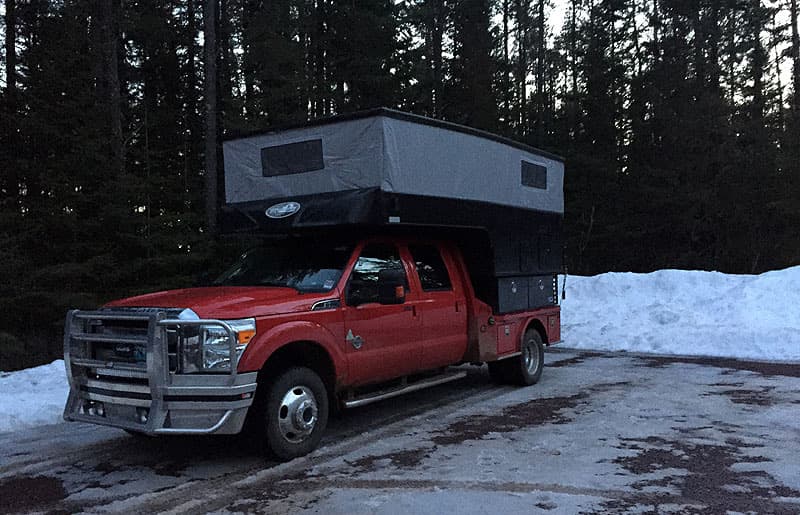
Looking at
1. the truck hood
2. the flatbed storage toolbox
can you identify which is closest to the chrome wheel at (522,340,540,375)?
the flatbed storage toolbox

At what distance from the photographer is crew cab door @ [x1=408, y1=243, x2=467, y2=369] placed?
23.5ft

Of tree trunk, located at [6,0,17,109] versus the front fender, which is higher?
tree trunk, located at [6,0,17,109]

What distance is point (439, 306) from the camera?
7.39 meters

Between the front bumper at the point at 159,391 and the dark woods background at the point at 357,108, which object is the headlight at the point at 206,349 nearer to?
the front bumper at the point at 159,391

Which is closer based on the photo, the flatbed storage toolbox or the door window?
the door window

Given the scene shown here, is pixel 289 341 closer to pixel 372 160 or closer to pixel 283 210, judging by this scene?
pixel 283 210

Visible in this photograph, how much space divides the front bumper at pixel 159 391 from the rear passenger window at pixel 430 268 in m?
2.70

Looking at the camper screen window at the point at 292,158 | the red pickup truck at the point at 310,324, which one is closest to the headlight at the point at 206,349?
the red pickup truck at the point at 310,324

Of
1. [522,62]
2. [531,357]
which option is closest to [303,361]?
[531,357]

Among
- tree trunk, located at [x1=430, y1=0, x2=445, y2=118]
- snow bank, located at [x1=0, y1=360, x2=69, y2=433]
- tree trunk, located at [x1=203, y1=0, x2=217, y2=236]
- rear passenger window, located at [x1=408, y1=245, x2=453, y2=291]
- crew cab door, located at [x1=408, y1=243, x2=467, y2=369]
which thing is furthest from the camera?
tree trunk, located at [x1=430, y1=0, x2=445, y2=118]

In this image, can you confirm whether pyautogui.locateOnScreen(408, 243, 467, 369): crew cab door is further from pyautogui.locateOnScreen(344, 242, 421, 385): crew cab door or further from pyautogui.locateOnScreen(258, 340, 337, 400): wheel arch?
pyautogui.locateOnScreen(258, 340, 337, 400): wheel arch

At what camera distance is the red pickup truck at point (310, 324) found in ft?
16.4

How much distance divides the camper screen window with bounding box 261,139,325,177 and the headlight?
242cm

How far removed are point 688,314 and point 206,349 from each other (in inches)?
500
